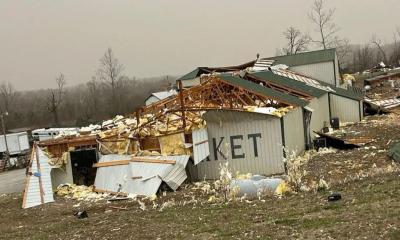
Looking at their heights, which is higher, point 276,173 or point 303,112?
point 303,112

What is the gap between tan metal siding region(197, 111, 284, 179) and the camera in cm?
2217

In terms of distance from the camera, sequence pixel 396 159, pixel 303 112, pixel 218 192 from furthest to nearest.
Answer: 1. pixel 303 112
2. pixel 396 159
3. pixel 218 192

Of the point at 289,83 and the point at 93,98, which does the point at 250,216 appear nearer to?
the point at 289,83

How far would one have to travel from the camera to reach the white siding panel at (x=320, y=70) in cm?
4619

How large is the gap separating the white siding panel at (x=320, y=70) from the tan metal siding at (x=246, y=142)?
83.5 feet

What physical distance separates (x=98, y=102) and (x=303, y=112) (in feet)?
309

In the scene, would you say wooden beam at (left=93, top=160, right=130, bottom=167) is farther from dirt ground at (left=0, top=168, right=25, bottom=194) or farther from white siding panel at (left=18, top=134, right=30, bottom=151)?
white siding panel at (left=18, top=134, right=30, bottom=151)

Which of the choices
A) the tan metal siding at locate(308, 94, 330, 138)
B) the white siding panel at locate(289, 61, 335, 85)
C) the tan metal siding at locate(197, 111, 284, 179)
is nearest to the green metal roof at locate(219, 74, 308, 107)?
the tan metal siding at locate(308, 94, 330, 138)

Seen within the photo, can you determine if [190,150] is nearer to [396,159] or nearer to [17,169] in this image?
[396,159]

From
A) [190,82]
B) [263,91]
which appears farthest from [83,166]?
[190,82]

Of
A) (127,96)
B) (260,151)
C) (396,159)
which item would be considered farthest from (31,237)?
(127,96)

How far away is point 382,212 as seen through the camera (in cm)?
989

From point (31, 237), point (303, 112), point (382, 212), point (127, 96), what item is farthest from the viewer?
point (127, 96)

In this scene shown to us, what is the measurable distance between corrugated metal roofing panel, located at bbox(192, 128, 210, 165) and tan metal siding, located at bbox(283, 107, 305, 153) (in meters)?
3.62
